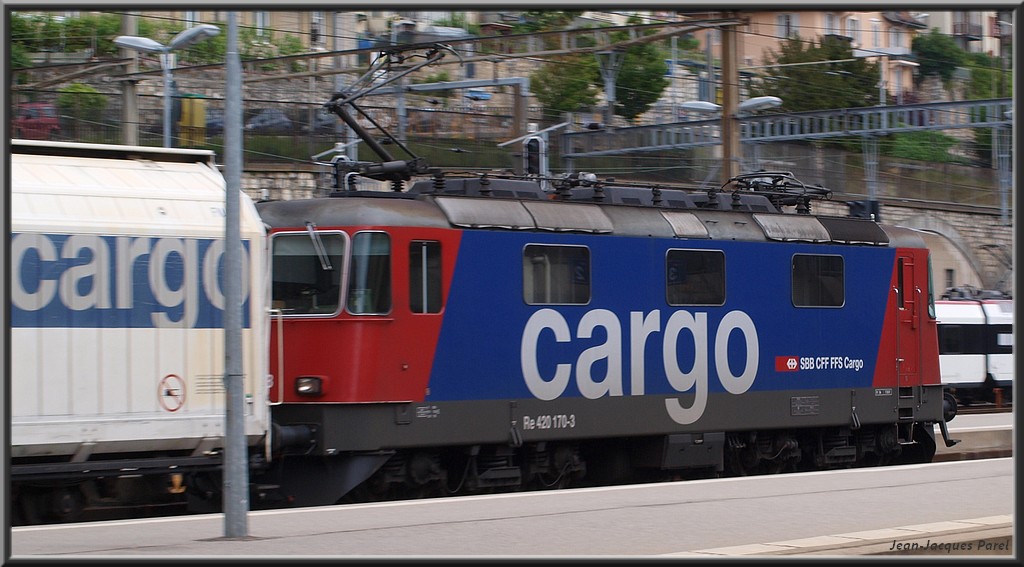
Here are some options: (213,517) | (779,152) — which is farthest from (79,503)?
(779,152)

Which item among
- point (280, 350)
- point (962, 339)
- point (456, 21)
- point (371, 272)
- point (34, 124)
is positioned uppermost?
point (456, 21)

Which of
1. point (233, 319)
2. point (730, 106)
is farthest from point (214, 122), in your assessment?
point (233, 319)

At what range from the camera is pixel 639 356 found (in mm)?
15734

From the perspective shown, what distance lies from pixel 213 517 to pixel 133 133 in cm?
1102

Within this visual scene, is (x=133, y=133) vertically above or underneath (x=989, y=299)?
above

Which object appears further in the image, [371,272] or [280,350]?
[371,272]

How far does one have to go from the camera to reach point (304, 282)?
13883mm

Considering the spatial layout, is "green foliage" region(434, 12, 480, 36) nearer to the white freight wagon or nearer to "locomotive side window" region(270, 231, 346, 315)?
"locomotive side window" region(270, 231, 346, 315)

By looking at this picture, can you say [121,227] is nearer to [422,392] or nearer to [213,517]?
[213,517]

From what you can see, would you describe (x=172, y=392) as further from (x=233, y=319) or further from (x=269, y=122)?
(x=269, y=122)

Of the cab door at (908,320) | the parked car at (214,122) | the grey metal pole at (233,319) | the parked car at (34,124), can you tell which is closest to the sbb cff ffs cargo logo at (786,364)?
the cab door at (908,320)

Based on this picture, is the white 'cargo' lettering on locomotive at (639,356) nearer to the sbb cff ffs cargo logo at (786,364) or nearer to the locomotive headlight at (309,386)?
the sbb cff ffs cargo logo at (786,364)

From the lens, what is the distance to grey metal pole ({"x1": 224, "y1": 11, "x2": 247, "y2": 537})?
10148 mm

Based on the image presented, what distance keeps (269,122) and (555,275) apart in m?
21.8
